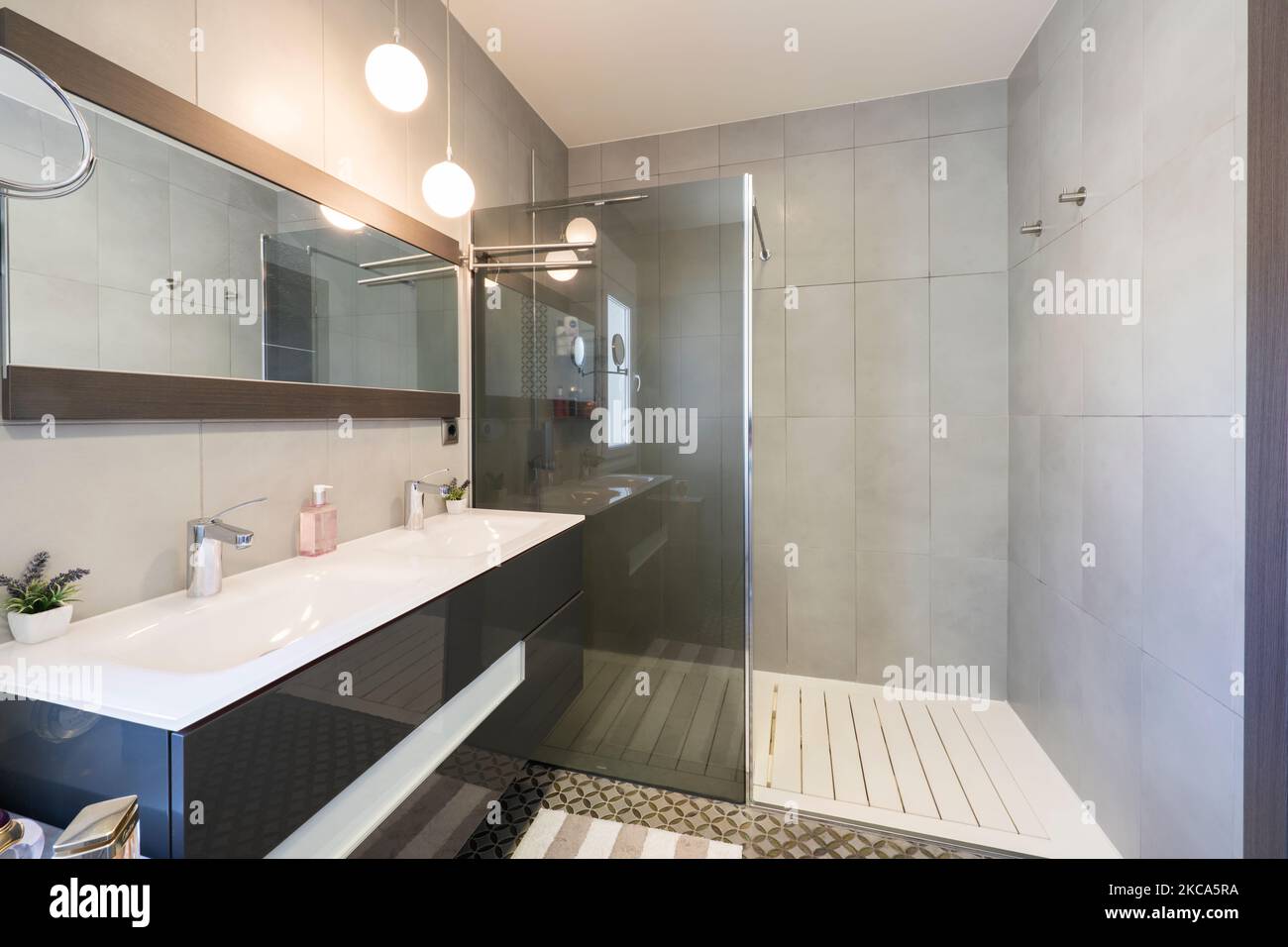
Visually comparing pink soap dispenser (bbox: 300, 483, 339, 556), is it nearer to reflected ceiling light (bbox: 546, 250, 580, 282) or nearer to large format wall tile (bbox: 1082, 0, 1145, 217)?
reflected ceiling light (bbox: 546, 250, 580, 282)

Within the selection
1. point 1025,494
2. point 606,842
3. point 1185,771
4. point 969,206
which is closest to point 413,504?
point 606,842

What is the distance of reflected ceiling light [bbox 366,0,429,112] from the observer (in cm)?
135

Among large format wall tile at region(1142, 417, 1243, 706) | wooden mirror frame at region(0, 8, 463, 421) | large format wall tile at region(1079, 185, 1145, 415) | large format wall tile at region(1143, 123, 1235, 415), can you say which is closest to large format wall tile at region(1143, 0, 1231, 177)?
large format wall tile at region(1143, 123, 1235, 415)

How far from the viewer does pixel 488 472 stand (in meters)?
2.10

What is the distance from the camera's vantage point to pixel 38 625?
83 centimetres

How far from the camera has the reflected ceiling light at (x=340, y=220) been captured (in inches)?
57.0

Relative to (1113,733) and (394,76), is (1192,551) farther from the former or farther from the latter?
(394,76)

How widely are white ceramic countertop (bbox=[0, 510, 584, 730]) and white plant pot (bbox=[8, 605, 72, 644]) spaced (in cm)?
1

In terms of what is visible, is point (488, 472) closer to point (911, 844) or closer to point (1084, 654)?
point (911, 844)

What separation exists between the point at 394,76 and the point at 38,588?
128cm

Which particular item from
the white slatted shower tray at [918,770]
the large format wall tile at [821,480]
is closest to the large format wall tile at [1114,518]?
the white slatted shower tray at [918,770]
